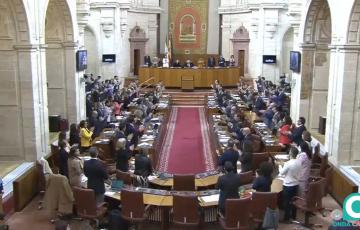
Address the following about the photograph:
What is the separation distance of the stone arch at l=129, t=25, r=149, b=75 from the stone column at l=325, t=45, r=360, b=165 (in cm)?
1847

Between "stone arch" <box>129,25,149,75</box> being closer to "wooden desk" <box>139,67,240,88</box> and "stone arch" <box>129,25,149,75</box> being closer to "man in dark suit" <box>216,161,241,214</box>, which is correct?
"wooden desk" <box>139,67,240,88</box>

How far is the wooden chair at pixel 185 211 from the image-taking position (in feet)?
26.2

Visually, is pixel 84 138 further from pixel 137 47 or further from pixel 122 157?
pixel 137 47

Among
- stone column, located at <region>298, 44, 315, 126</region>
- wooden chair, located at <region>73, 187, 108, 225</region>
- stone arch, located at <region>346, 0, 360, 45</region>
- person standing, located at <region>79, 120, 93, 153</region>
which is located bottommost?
wooden chair, located at <region>73, 187, 108, 225</region>

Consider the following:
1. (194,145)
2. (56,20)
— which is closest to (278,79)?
(194,145)

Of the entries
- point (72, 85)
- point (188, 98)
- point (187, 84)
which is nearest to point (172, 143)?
point (72, 85)

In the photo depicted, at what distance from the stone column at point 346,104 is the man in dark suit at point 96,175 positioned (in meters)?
6.62

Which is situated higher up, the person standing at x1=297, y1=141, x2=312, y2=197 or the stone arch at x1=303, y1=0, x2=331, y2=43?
the stone arch at x1=303, y1=0, x2=331, y2=43

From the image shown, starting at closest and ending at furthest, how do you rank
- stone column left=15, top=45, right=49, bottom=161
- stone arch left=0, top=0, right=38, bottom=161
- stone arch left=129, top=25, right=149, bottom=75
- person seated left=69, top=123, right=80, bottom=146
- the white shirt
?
the white shirt
stone arch left=0, top=0, right=38, bottom=161
stone column left=15, top=45, right=49, bottom=161
person seated left=69, top=123, right=80, bottom=146
stone arch left=129, top=25, right=149, bottom=75

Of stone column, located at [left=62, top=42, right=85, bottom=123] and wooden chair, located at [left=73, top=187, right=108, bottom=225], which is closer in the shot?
wooden chair, located at [left=73, top=187, right=108, bottom=225]

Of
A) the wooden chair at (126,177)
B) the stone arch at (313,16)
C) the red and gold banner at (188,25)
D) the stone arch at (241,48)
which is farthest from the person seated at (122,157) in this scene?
the red and gold banner at (188,25)

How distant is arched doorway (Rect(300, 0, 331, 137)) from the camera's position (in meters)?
15.4

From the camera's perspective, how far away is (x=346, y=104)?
11.8 meters

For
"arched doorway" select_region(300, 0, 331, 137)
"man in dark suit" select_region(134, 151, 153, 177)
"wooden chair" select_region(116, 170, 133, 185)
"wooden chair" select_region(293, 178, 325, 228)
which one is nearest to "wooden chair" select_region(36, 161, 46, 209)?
"wooden chair" select_region(116, 170, 133, 185)
